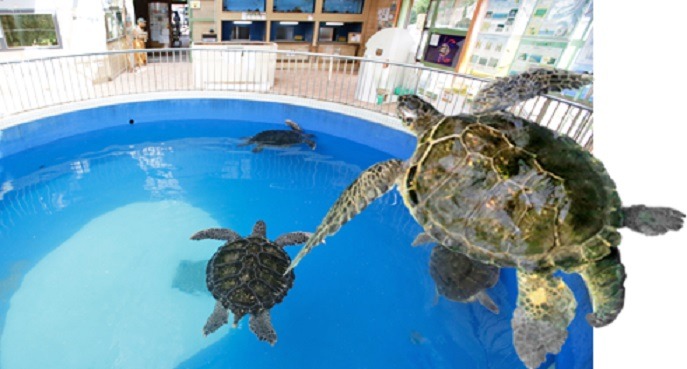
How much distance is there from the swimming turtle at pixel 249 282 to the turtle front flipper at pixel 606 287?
1.54 m

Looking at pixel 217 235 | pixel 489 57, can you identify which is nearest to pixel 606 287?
pixel 217 235

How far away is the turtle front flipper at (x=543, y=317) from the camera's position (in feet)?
4.99

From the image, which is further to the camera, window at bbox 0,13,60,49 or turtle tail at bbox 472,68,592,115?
window at bbox 0,13,60,49

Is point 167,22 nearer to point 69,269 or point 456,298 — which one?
point 69,269

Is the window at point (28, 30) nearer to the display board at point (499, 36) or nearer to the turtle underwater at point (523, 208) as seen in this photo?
the turtle underwater at point (523, 208)

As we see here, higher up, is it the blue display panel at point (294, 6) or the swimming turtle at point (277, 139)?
the blue display panel at point (294, 6)

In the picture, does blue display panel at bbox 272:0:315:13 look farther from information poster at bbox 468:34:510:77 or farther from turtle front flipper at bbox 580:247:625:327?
turtle front flipper at bbox 580:247:625:327

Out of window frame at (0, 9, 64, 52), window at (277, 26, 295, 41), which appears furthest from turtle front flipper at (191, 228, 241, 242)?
window at (277, 26, 295, 41)

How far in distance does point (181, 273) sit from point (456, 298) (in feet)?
6.26

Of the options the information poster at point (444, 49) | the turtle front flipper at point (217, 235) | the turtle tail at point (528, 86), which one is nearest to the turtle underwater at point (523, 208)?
the turtle tail at point (528, 86)

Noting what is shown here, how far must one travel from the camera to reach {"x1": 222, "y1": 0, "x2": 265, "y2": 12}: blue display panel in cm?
753

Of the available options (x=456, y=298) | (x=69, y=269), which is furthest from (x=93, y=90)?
(x=456, y=298)

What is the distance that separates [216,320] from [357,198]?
1.13m

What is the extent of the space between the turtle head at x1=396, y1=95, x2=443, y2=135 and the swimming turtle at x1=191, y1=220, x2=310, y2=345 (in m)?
1.18
